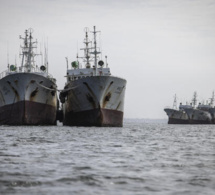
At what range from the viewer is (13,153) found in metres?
15.3

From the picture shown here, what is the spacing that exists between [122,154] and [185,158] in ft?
8.61

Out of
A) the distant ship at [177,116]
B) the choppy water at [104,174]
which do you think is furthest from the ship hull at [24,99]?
the distant ship at [177,116]

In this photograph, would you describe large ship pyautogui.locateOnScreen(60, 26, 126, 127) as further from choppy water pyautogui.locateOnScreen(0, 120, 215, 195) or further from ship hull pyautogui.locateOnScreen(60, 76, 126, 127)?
choppy water pyautogui.locateOnScreen(0, 120, 215, 195)

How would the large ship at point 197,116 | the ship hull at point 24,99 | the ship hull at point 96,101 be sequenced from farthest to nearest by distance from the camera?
1. the large ship at point 197,116
2. the ship hull at point 24,99
3. the ship hull at point 96,101

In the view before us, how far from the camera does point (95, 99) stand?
41625mm

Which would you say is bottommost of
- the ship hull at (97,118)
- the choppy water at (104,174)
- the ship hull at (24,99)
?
the choppy water at (104,174)

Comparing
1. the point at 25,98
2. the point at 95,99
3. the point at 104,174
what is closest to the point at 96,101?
the point at 95,99

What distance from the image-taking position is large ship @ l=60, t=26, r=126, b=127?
4172cm

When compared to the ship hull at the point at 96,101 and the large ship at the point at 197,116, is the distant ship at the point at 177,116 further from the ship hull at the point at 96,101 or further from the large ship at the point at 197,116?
the ship hull at the point at 96,101

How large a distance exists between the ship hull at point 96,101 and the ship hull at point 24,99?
138 inches

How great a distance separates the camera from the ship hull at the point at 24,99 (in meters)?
43.5

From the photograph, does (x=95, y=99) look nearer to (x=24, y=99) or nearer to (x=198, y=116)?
(x=24, y=99)

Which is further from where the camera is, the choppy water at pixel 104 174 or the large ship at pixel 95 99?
the large ship at pixel 95 99

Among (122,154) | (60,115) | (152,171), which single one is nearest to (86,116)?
(60,115)
